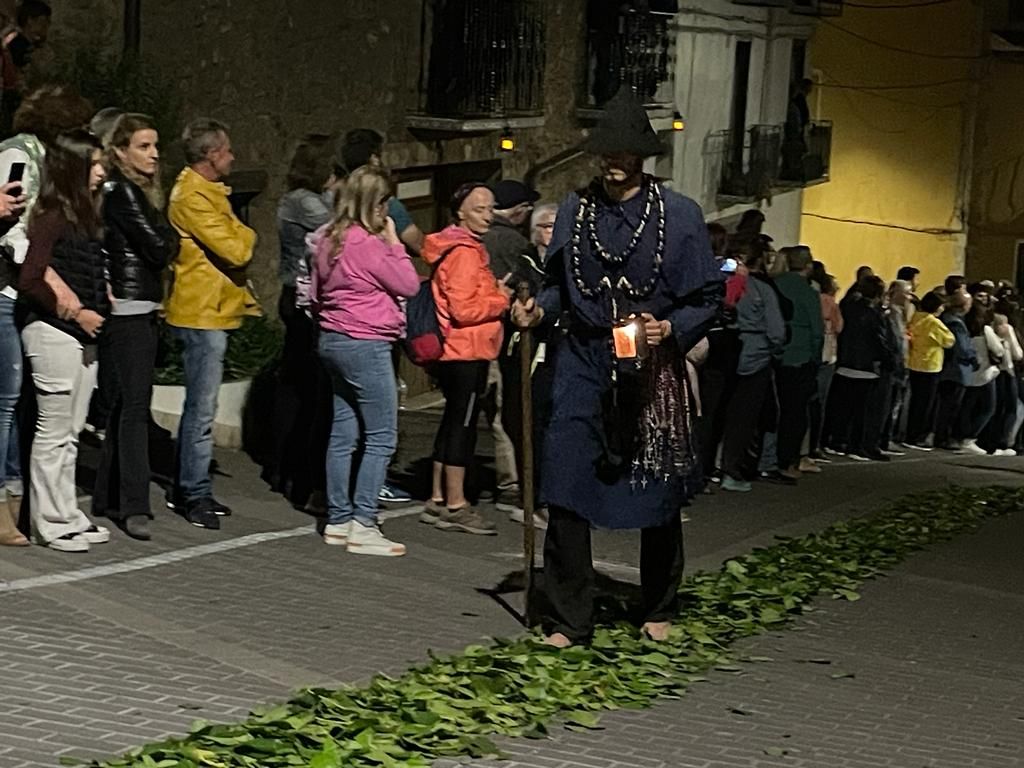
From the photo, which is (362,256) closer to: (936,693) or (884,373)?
(936,693)

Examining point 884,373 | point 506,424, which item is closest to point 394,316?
point 506,424

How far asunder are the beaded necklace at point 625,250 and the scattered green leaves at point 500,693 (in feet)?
4.52

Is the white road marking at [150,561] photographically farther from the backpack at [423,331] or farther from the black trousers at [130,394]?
the backpack at [423,331]

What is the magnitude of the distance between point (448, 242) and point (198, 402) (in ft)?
5.12

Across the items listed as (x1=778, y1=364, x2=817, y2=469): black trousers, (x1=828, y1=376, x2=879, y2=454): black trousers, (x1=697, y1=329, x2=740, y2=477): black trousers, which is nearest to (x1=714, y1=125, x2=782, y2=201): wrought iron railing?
(x1=828, y1=376, x2=879, y2=454): black trousers

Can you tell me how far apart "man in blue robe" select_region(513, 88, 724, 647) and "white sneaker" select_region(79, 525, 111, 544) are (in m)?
2.26

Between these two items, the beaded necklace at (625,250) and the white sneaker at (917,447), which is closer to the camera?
the beaded necklace at (625,250)

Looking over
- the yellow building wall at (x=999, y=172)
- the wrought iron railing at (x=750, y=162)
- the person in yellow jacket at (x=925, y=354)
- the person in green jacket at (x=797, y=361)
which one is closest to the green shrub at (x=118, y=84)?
the person in green jacket at (x=797, y=361)

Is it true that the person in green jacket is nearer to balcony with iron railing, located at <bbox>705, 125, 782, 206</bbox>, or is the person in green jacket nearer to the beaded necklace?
the beaded necklace

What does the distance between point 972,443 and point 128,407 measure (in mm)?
15156

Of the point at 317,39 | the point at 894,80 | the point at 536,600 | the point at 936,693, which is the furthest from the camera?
the point at 894,80

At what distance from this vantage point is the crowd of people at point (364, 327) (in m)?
8.04

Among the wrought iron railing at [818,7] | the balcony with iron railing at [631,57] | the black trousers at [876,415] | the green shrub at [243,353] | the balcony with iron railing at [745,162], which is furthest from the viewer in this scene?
the wrought iron railing at [818,7]

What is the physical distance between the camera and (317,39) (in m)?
18.1
